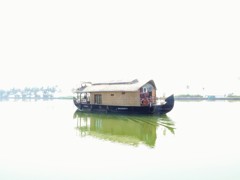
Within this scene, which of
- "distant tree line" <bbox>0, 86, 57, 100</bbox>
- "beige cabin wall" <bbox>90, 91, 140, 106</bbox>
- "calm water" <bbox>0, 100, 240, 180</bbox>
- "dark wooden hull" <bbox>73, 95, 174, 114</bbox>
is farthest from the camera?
"distant tree line" <bbox>0, 86, 57, 100</bbox>

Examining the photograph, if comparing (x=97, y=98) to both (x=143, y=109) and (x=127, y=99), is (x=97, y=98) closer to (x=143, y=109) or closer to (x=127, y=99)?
(x=127, y=99)

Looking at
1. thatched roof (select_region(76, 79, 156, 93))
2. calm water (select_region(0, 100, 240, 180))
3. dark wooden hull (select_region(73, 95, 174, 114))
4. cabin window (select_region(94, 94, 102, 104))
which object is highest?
thatched roof (select_region(76, 79, 156, 93))

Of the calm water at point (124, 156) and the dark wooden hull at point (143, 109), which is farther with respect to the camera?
the dark wooden hull at point (143, 109)

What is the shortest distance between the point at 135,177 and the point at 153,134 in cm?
550

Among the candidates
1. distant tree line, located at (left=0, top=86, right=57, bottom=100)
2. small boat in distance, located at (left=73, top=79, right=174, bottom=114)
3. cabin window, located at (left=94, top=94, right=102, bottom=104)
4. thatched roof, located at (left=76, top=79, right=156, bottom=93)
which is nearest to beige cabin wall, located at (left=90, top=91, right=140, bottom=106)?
small boat in distance, located at (left=73, top=79, right=174, bottom=114)

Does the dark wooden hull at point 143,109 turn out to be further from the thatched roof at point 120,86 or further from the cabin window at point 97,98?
the thatched roof at point 120,86

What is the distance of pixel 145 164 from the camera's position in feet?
21.8

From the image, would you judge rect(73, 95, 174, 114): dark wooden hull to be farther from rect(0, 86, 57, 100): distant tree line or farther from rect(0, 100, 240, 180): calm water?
rect(0, 86, 57, 100): distant tree line

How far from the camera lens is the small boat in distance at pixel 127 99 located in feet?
60.3

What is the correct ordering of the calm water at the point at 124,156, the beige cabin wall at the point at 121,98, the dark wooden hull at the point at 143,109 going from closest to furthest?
the calm water at the point at 124,156, the dark wooden hull at the point at 143,109, the beige cabin wall at the point at 121,98

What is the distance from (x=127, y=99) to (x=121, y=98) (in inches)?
28.3

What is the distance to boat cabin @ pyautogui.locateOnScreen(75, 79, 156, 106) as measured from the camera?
63.4ft

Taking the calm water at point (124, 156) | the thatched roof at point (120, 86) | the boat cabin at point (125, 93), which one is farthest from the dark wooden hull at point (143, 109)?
the calm water at point (124, 156)

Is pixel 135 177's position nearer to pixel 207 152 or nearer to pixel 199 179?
pixel 199 179
